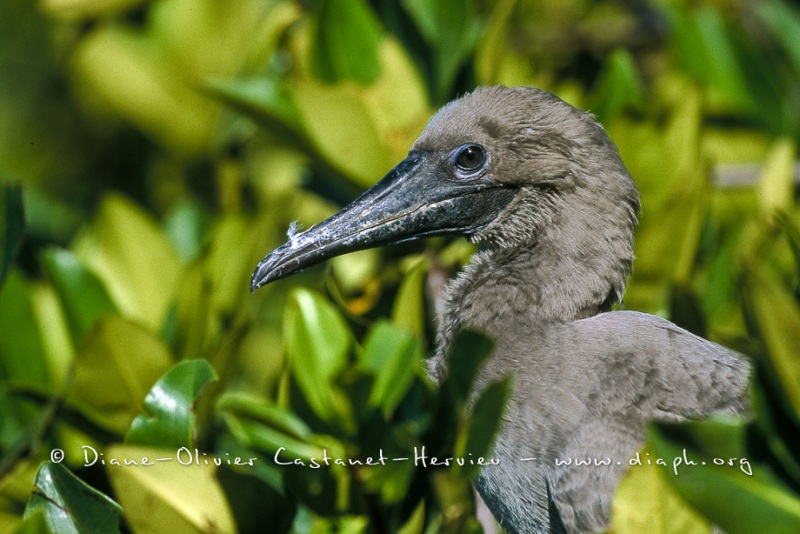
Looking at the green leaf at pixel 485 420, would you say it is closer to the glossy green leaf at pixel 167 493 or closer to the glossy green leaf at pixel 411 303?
the glossy green leaf at pixel 167 493

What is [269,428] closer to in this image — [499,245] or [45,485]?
[45,485]

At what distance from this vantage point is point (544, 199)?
3.02 m

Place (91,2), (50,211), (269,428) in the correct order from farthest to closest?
1. (50,211)
2. (91,2)
3. (269,428)

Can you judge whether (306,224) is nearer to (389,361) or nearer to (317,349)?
(317,349)

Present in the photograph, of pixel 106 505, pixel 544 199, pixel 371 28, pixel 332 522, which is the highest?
pixel 371 28

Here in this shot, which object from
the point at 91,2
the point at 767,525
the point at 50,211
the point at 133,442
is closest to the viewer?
the point at 767,525

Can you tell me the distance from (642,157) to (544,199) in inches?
23.8

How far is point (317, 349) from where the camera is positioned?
2.86 metres

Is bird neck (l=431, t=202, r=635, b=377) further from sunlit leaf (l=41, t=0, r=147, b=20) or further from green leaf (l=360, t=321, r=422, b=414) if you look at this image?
sunlit leaf (l=41, t=0, r=147, b=20)

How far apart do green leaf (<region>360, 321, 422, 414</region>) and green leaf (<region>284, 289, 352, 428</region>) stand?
8cm

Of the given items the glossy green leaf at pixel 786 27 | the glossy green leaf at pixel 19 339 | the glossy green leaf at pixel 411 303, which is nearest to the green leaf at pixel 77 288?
the glossy green leaf at pixel 19 339

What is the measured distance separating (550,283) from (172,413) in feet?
3.52

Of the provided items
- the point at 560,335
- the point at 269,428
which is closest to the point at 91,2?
the point at 269,428

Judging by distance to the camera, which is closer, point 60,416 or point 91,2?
point 60,416
